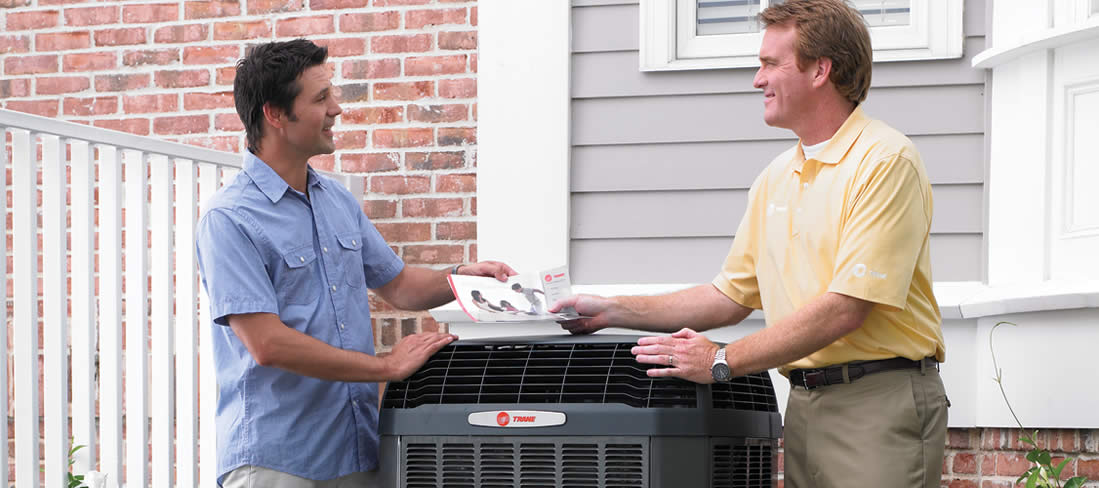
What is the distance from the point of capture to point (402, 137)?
3.79 metres

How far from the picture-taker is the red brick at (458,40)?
12.3 feet

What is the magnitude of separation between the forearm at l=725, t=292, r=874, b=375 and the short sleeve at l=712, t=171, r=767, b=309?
15.1 inches

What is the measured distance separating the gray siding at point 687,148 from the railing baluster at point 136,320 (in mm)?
1261

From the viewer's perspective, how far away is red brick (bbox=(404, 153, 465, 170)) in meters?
3.76

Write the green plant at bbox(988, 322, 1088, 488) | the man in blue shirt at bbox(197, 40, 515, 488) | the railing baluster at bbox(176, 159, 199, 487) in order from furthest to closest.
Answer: the railing baluster at bbox(176, 159, 199, 487) → the green plant at bbox(988, 322, 1088, 488) → the man in blue shirt at bbox(197, 40, 515, 488)

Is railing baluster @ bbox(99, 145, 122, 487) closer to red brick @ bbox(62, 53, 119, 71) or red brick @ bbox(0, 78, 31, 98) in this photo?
red brick @ bbox(62, 53, 119, 71)

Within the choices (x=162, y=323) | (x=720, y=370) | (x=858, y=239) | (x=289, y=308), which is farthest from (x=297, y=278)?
(x=162, y=323)

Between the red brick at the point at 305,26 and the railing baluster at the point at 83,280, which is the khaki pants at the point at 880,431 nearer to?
the railing baluster at the point at 83,280

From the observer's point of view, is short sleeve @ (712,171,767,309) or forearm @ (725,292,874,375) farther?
short sleeve @ (712,171,767,309)

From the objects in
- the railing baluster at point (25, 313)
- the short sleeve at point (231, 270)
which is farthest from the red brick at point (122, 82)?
the short sleeve at point (231, 270)

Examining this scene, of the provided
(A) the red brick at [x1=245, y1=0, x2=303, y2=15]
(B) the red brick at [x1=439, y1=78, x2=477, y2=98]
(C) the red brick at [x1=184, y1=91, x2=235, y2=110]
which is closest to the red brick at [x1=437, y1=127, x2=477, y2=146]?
(B) the red brick at [x1=439, y1=78, x2=477, y2=98]

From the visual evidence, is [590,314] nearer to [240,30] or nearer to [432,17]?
[432,17]

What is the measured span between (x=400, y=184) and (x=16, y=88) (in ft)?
4.87

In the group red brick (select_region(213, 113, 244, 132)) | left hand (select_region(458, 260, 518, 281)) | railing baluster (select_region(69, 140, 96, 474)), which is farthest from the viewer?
red brick (select_region(213, 113, 244, 132))
